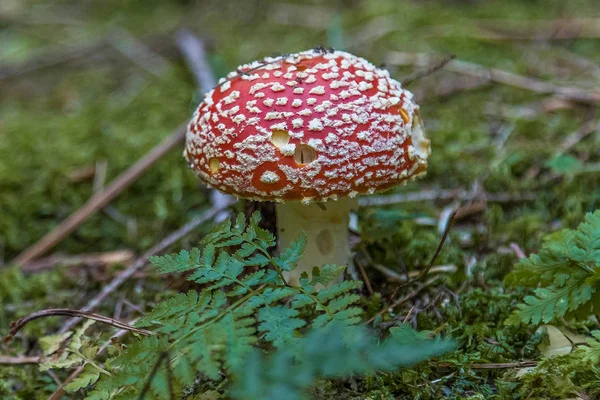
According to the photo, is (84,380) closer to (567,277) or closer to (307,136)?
(307,136)

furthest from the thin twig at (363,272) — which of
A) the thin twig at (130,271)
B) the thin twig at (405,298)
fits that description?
the thin twig at (130,271)

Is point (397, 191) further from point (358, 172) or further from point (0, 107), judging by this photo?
point (0, 107)

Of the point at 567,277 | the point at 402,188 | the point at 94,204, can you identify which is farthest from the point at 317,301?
the point at 94,204

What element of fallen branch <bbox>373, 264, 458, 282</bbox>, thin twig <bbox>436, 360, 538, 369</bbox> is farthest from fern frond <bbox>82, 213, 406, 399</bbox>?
fallen branch <bbox>373, 264, 458, 282</bbox>

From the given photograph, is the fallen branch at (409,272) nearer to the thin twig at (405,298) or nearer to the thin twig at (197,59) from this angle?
the thin twig at (405,298)

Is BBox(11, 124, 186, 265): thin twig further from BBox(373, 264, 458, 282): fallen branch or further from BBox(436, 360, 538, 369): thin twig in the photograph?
BBox(436, 360, 538, 369): thin twig

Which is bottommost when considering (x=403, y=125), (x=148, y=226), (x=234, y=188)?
(x=148, y=226)

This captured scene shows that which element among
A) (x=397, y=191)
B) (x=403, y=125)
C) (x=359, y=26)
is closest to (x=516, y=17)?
(x=359, y=26)
